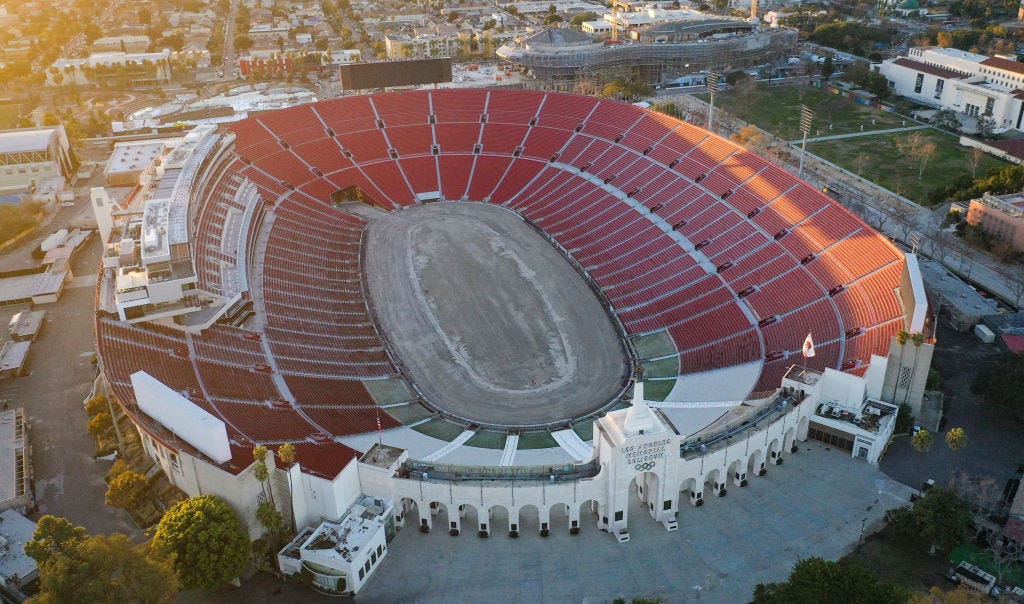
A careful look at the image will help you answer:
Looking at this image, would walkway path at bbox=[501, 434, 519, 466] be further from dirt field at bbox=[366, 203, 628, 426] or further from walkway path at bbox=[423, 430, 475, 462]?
walkway path at bbox=[423, 430, 475, 462]

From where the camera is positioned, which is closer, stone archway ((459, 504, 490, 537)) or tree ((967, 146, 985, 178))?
stone archway ((459, 504, 490, 537))

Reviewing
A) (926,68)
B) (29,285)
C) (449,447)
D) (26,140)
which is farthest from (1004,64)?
(26,140)

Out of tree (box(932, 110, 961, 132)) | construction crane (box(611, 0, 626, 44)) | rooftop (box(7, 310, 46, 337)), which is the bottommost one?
rooftop (box(7, 310, 46, 337))

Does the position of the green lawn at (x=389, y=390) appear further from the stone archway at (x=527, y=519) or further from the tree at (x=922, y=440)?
the tree at (x=922, y=440)

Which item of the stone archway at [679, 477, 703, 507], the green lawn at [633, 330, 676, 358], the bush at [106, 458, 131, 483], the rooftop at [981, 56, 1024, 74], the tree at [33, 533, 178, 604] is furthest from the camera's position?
the rooftop at [981, 56, 1024, 74]

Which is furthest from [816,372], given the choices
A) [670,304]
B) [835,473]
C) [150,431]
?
[150,431]

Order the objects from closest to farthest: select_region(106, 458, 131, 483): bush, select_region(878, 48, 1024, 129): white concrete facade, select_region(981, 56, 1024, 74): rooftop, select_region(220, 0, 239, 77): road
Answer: select_region(106, 458, 131, 483): bush → select_region(878, 48, 1024, 129): white concrete facade → select_region(981, 56, 1024, 74): rooftop → select_region(220, 0, 239, 77): road

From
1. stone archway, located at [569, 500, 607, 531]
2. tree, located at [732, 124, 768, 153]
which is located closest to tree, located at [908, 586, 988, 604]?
stone archway, located at [569, 500, 607, 531]
